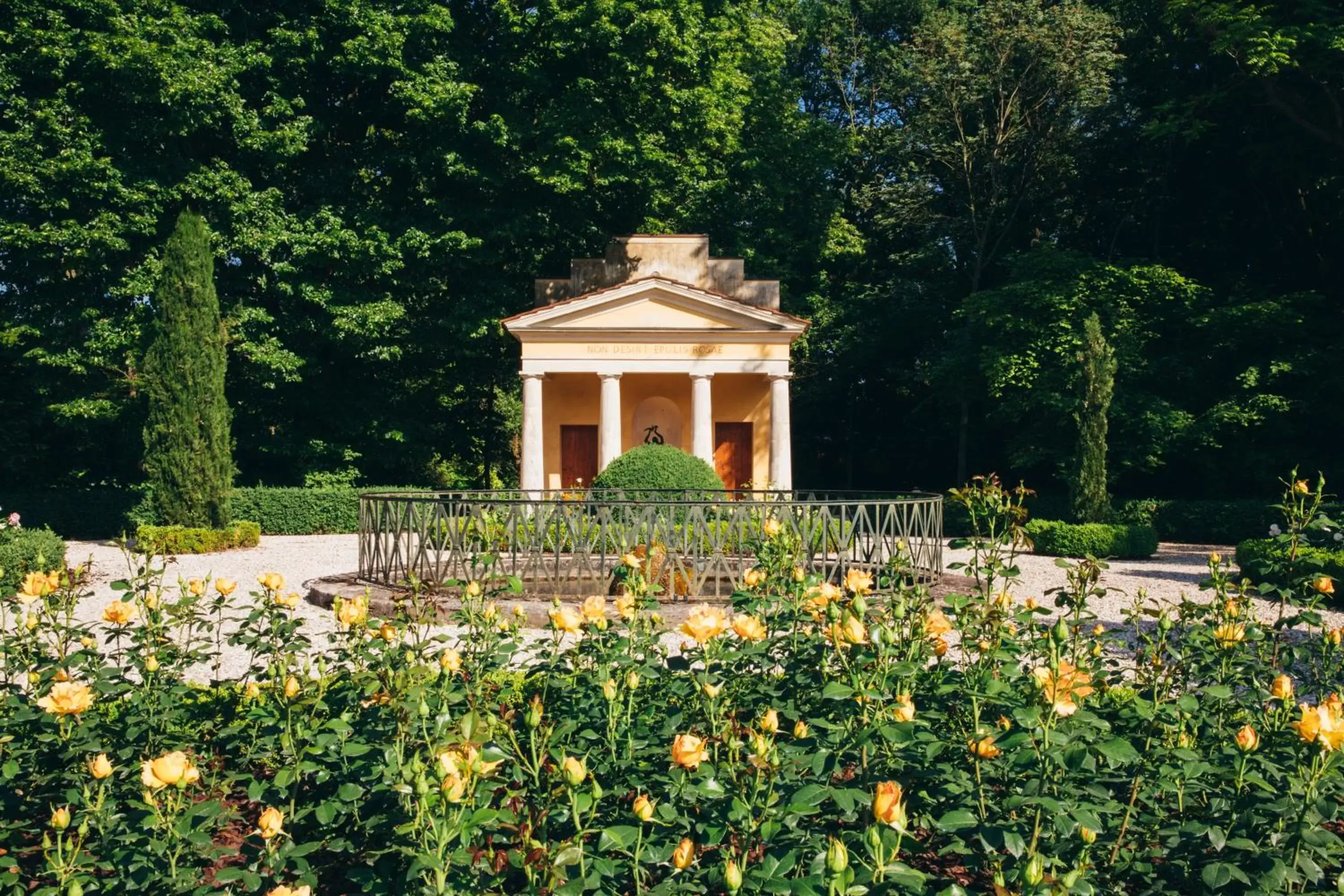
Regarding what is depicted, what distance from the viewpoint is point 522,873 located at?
265 centimetres

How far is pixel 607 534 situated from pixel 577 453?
56.3 feet

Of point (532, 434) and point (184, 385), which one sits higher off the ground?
point (184, 385)

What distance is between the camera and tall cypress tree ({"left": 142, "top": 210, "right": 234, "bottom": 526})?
22.1 meters

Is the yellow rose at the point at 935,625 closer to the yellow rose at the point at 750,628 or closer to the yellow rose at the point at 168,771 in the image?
the yellow rose at the point at 750,628

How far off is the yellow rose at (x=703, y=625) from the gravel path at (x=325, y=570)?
6507mm

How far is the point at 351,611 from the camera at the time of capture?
3658 mm

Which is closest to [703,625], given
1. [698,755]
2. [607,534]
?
[698,755]

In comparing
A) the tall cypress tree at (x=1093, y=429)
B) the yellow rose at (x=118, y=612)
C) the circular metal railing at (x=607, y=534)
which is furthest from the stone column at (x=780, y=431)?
the yellow rose at (x=118, y=612)

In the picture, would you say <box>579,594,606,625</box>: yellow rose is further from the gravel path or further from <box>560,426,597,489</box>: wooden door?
<box>560,426,597,489</box>: wooden door

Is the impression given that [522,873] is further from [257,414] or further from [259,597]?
[257,414]

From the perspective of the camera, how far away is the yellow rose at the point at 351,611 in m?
3.64

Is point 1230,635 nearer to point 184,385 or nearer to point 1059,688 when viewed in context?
point 1059,688

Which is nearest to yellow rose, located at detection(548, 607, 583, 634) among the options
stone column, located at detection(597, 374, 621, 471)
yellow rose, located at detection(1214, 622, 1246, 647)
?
yellow rose, located at detection(1214, 622, 1246, 647)

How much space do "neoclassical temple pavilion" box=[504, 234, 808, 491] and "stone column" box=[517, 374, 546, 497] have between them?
0.03 m
